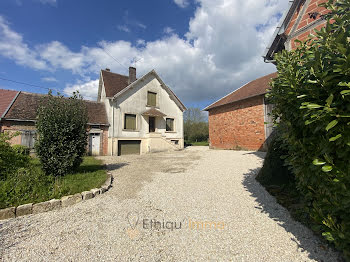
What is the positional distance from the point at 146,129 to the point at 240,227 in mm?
14211

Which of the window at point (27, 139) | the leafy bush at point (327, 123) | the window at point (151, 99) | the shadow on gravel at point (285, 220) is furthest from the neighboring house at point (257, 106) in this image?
the window at point (27, 139)

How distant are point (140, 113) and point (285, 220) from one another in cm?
1469

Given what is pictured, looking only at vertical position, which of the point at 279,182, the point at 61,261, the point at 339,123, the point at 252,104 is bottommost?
the point at 61,261

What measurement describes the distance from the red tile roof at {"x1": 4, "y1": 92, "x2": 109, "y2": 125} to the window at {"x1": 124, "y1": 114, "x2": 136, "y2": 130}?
5.64 ft

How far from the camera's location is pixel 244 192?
444 centimetres

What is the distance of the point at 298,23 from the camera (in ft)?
17.3

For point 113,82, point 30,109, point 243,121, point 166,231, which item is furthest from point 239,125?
point 30,109

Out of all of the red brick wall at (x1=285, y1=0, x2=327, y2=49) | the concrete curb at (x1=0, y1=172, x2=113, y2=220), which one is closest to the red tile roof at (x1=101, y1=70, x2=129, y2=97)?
the concrete curb at (x1=0, y1=172, x2=113, y2=220)

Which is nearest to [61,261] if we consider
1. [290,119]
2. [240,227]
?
[240,227]

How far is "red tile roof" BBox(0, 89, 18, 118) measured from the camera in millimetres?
11470

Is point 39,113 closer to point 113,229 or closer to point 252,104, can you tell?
point 113,229

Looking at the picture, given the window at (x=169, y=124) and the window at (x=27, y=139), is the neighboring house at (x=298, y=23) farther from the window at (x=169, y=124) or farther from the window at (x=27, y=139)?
the window at (x=27, y=139)

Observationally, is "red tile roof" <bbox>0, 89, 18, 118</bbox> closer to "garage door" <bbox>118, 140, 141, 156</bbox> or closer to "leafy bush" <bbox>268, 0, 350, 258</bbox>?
"garage door" <bbox>118, 140, 141, 156</bbox>

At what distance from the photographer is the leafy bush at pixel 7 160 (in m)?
4.48
